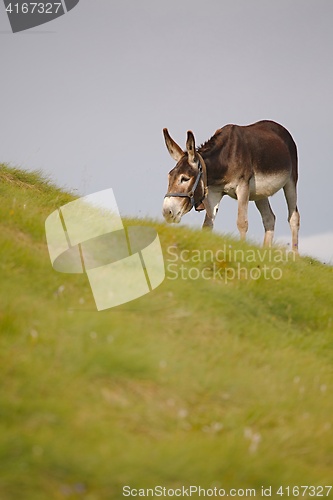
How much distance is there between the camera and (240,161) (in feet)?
49.2

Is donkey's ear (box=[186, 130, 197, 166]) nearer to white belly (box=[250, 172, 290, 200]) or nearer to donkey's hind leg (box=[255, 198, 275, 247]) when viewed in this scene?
white belly (box=[250, 172, 290, 200])

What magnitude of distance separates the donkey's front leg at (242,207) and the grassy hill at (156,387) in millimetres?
6099

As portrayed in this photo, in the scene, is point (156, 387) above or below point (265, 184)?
above

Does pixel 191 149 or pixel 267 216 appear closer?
pixel 191 149

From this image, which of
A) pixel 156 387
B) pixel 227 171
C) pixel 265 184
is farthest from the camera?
pixel 265 184

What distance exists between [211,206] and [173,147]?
178 cm

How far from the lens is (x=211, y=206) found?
1493 centimetres

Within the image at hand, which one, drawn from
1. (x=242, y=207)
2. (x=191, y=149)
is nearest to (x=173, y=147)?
(x=191, y=149)

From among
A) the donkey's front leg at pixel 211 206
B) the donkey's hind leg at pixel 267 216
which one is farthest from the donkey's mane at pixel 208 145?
the donkey's hind leg at pixel 267 216

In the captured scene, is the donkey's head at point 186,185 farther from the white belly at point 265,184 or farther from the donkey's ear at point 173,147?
the white belly at point 265,184

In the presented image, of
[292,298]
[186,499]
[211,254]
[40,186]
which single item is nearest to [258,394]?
[186,499]

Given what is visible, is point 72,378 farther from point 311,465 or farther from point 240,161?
point 240,161

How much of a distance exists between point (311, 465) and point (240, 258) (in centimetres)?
497

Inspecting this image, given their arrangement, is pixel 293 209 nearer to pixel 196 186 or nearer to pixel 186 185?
pixel 196 186
